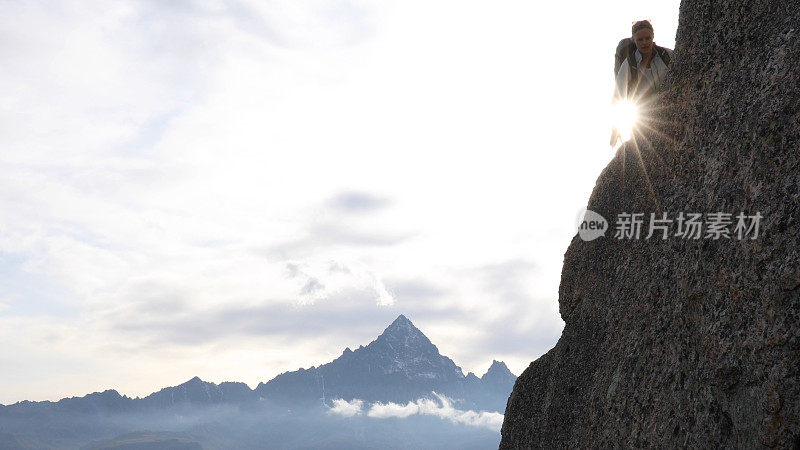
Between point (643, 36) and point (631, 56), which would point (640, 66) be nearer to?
point (631, 56)

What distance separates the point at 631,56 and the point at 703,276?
6.40m

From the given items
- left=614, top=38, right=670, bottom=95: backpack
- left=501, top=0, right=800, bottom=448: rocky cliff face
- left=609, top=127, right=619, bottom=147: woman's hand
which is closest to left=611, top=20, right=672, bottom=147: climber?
left=614, top=38, right=670, bottom=95: backpack

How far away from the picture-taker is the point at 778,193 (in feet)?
27.2

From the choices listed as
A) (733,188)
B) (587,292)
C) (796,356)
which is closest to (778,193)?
(733,188)

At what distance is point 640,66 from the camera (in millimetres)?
13703

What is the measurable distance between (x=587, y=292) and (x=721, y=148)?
518cm

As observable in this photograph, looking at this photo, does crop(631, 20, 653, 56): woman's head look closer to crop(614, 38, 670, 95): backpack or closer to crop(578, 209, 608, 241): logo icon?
crop(614, 38, 670, 95): backpack

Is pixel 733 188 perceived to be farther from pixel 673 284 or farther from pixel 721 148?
pixel 673 284

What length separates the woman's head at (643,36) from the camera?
1334cm

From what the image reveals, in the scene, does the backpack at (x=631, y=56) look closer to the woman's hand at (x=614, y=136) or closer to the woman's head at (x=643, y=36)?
the woman's head at (x=643, y=36)

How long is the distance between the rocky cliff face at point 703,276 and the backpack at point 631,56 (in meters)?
1.31

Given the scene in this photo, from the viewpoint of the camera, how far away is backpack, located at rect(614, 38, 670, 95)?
13.6 metres

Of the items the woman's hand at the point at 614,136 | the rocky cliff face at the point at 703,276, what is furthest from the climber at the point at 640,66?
the rocky cliff face at the point at 703,276

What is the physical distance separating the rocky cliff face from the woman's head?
1061mm
